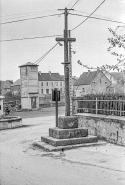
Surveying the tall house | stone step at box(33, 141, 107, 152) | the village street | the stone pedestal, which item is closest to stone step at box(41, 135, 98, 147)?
the stone pedestal

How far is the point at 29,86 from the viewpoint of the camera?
42.5 metres

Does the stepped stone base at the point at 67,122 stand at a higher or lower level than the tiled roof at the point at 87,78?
lower

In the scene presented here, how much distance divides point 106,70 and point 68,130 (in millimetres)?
2763

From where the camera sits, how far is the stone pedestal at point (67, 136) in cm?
1150

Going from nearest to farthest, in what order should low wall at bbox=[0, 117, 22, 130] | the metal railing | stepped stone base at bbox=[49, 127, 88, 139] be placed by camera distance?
stepped stone base at bbox=[49, 127, 88, 139]
the metal railing
low wall at bbox=[0, 117, 22, 130]

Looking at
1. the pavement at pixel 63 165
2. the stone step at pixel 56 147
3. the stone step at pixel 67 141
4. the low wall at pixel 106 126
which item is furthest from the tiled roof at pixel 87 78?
the pavement at pixel 63 165

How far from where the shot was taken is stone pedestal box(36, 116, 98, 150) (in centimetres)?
1150

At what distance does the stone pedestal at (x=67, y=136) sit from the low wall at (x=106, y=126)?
783 millimetres

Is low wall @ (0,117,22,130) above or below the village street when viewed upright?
above

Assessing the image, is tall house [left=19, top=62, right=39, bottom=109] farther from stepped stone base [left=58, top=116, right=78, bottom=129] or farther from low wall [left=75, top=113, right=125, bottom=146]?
stepped stone base [left=58, top=116, right=78, bottom=129]

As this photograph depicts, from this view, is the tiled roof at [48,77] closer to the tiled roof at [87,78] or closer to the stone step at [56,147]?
the tiled roof at [87,78]

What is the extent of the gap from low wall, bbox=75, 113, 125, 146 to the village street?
56 centimetres

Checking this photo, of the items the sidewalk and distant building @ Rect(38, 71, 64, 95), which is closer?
the sidewalk

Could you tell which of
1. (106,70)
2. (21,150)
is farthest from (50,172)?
(106,70)
